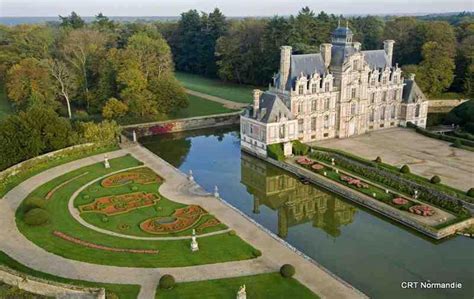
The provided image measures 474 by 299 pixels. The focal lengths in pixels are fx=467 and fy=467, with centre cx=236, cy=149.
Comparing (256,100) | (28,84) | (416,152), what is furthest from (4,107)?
(416,152)

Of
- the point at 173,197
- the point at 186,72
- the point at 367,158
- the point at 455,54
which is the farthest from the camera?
the point at 186,72

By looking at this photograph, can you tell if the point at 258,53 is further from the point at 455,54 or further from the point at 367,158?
the point at 367,158

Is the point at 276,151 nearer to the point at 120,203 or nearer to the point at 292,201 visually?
the point at 292,201

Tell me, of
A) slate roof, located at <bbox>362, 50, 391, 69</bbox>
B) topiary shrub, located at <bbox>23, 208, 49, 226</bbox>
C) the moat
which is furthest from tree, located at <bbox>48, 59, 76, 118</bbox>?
slate roof, located at <bbox>362, 50, 391, 69</bbox>

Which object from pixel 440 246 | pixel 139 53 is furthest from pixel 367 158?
pixel 139 53

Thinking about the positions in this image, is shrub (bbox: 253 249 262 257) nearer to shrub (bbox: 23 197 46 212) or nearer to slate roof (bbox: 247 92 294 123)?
shrub (bbox: 23 197 46 212)

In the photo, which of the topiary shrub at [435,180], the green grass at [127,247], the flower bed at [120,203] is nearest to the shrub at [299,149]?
the topiary shrub at [435,180]
